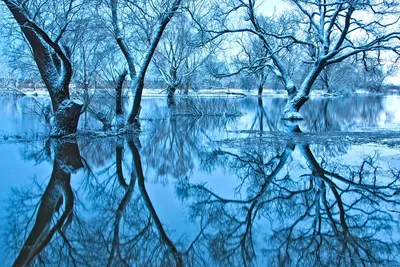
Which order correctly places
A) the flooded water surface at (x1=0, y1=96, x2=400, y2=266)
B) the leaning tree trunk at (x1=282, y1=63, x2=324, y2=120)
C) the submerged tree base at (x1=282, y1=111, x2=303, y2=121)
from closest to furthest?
the flooded water surface at (x1=0, y1=96, x2=400, y2=266) < the leaning tree trunk at (x1=282, y1=63, x2=324, y2=120) < the submerged tree base at (x1=282, y1=111, x2=303, y2=121)

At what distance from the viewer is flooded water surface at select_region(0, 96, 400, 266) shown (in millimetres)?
3654

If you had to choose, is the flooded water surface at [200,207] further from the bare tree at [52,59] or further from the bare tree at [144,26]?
the bare tree at [144,26]

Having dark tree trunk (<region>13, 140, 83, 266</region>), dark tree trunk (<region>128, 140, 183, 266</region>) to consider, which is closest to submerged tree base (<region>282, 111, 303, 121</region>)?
dark tree trunk (<region>128, 140, 183, 266</region>)

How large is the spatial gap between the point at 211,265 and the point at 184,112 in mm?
20813

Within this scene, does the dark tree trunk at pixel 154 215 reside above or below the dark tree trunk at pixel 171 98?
below

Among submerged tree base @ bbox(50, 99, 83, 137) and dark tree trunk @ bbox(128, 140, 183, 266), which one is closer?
dark tree trunk @ bbox(128, 140, 183, 266)

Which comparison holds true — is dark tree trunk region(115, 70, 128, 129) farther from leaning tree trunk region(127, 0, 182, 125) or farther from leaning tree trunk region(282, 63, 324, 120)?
leaning tree trunk region(282, 63, 324, 120)

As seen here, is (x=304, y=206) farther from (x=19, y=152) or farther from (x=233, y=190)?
(x=19, y=152)

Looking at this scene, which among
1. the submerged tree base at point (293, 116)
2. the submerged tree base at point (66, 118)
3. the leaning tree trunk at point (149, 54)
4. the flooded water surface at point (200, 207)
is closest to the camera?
the flooded water surface at point (200, 207)

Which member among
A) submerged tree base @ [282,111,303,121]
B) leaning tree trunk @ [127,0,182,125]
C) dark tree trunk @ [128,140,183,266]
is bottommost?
dark tree trunk @ [128,140,183,266]

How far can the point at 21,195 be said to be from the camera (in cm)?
551

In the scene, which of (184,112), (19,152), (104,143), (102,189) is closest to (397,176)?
(102,189)

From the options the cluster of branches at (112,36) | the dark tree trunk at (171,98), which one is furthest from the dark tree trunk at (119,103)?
the dark tree trunk at (171,98)

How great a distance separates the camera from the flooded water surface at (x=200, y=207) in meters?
3.65
